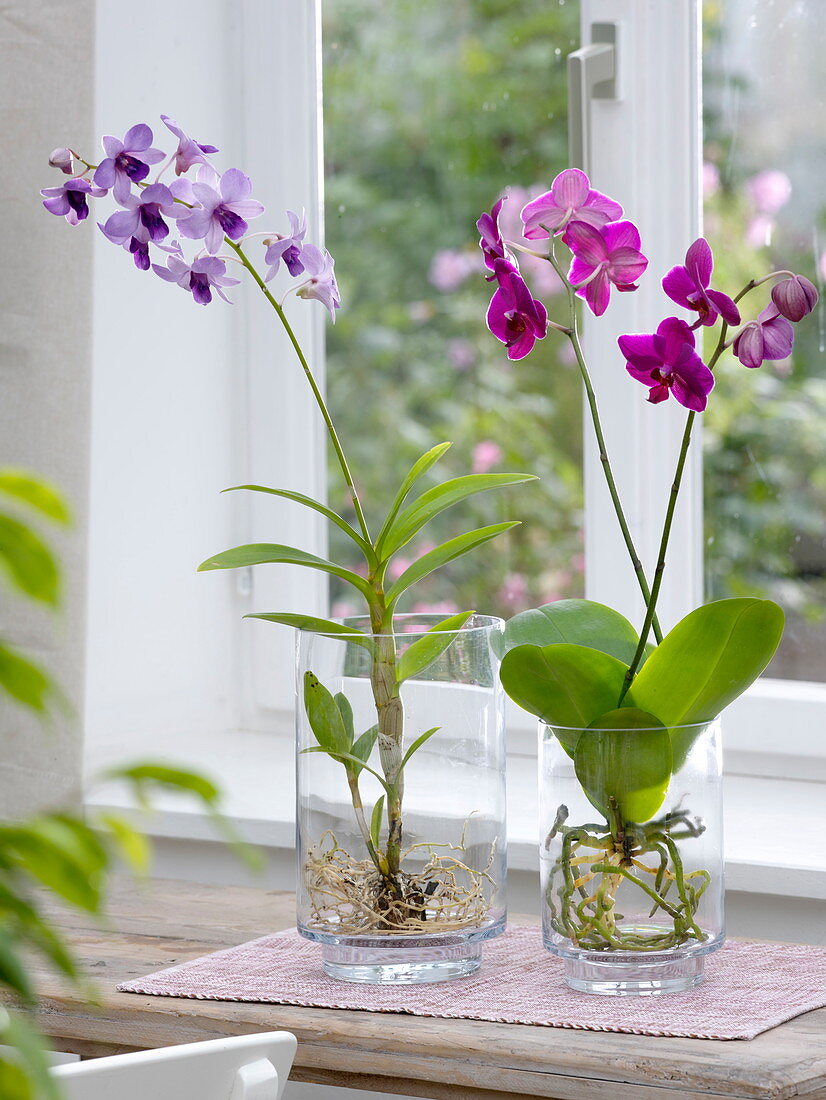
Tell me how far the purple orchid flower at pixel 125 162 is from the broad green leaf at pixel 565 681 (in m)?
0.40

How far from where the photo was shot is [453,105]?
1760 mm

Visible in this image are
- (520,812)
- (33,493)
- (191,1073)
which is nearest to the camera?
(33,493)

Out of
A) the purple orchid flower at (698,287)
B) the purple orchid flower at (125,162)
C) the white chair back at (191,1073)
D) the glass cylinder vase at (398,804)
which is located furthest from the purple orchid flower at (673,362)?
the white chair back at (191,1073)

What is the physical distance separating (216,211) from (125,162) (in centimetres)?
7

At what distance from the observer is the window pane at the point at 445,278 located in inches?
67.8

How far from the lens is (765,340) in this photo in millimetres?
955

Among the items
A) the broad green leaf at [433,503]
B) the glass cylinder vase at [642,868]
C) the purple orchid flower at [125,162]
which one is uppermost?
the purple orchid flower at [125,162]

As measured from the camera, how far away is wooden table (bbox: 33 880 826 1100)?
0.87 metres

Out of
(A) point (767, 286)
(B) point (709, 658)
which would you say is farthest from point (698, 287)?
(A) point (767, 286)

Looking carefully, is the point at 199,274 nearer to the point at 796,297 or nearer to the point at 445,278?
the point at 796,297

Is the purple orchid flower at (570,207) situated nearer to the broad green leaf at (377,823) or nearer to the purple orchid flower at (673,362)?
the purple orchid flower at (673,362)

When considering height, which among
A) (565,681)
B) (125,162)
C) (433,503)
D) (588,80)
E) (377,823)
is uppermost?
(588,80)

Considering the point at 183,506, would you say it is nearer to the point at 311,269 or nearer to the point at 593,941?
the point at 311,269

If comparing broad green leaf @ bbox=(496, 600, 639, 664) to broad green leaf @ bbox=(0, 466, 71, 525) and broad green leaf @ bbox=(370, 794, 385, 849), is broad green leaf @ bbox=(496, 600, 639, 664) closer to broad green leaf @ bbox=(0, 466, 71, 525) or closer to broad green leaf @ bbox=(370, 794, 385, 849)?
broad green leaf @ bbox=(370, 794, 385, 849)
